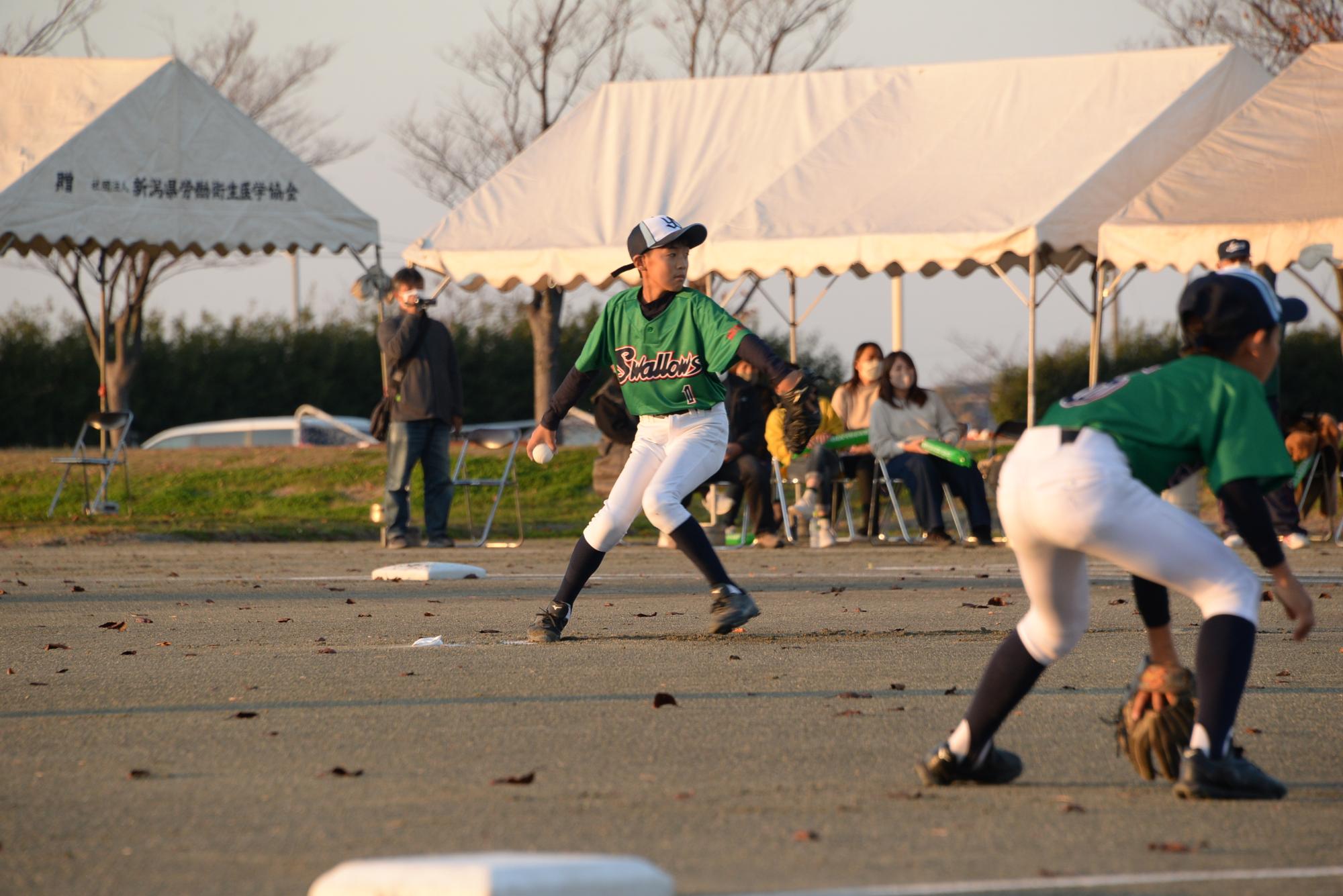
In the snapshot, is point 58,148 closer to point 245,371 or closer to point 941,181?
point 941,181

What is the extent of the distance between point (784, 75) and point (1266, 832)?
52.5 feet

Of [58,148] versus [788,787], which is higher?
[58,148]

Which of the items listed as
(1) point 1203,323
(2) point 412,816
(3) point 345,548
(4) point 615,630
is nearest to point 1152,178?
(3) point 345,548

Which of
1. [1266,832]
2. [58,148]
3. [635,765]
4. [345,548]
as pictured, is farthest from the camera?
[58,148]

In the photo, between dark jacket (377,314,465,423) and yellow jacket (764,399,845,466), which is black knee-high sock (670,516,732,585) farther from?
dark jacket (377,314,465,423)

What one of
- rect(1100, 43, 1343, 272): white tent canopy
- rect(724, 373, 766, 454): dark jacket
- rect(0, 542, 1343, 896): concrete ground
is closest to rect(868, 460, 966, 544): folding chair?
rect(724, 373, 766, 454): dark jacket

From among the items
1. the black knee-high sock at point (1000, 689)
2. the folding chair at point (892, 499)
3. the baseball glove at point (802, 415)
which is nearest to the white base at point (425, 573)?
the baseball glove at point (802, 415)

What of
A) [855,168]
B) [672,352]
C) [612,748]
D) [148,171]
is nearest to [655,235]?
[672,352]

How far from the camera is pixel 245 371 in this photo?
35.3 meters

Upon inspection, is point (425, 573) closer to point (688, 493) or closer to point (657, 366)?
point (688, 493)

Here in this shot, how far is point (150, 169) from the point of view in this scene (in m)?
18.5

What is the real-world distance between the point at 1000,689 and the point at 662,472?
146 inches

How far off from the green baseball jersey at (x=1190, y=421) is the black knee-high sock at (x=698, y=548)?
3680 mm

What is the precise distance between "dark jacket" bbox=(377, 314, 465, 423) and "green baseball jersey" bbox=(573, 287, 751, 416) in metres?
7.40
